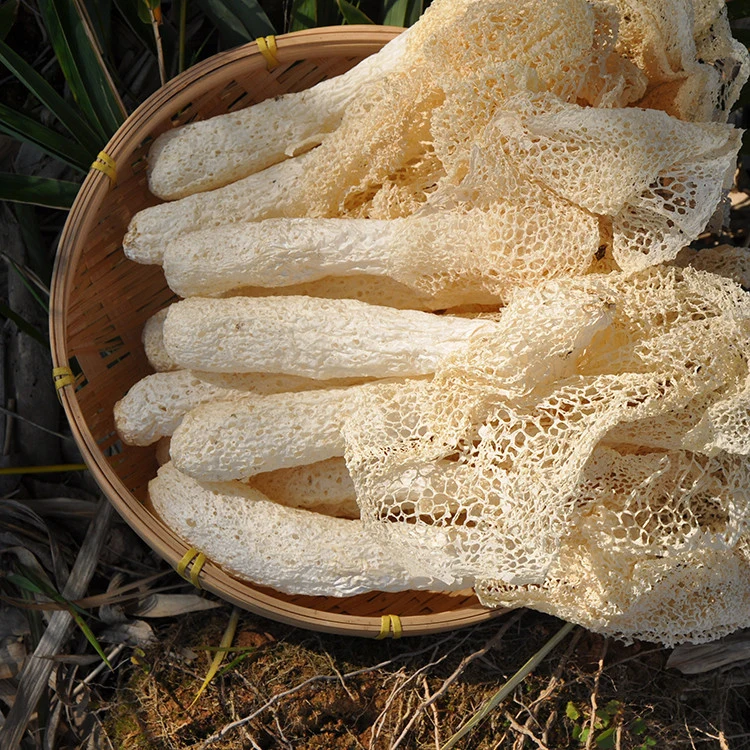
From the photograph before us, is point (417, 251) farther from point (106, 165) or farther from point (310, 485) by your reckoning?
point (106, 165)

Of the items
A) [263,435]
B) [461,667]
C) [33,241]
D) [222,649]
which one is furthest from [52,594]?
[461,667]

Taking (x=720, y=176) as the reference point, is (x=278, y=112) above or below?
above

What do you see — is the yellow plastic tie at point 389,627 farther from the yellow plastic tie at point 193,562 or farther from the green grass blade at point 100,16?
the green grass blade at point 100,16

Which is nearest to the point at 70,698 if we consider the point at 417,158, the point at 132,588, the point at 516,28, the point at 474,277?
the point at 132,588

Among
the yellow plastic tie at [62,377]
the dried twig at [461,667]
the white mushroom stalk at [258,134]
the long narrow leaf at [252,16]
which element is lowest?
the dried twig at [461,667]

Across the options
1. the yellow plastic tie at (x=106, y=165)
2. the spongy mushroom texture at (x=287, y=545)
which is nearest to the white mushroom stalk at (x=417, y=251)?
the yellow plastic tie at (x=106, y=165)

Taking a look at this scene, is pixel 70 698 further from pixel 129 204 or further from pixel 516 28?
pixel 516 28
